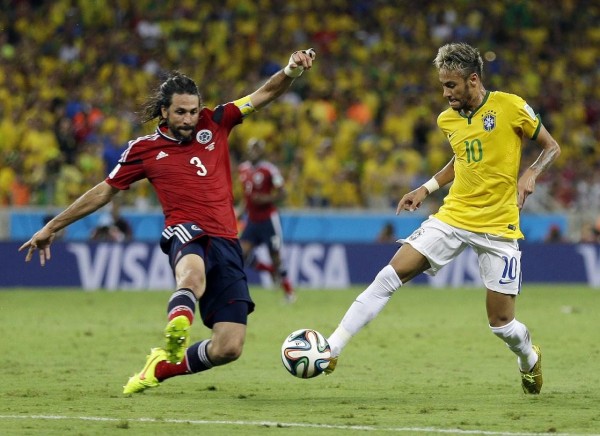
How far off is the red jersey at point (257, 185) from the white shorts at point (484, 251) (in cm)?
1041

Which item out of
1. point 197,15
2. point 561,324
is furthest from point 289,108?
point 561,324

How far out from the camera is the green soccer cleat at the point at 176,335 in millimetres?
7695

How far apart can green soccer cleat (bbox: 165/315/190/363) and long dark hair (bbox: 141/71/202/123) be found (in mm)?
1705

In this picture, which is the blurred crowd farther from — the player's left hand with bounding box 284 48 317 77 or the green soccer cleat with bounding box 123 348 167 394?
the player's left hand with bounding box 284 48 317 77

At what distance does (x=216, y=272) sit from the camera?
8.65 metres

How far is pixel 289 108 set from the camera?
2555 centimetres

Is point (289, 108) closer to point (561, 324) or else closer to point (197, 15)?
point (197, 15)

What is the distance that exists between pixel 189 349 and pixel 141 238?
1348cm

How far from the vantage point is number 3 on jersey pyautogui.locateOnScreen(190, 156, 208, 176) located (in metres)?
8.75

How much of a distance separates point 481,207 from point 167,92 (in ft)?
7.81

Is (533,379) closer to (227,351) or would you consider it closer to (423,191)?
(423,191)

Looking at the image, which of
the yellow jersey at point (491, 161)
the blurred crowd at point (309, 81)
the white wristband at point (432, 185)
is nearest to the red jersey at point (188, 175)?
the white wristband at point (432, 185)

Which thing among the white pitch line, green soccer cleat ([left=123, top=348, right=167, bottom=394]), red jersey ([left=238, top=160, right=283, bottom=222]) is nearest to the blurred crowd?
red jersey ([left=238, top=160, right=283, bottom=222])

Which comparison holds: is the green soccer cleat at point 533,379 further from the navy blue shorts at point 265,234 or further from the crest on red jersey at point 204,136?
the navy blue shorts at point 265,234
